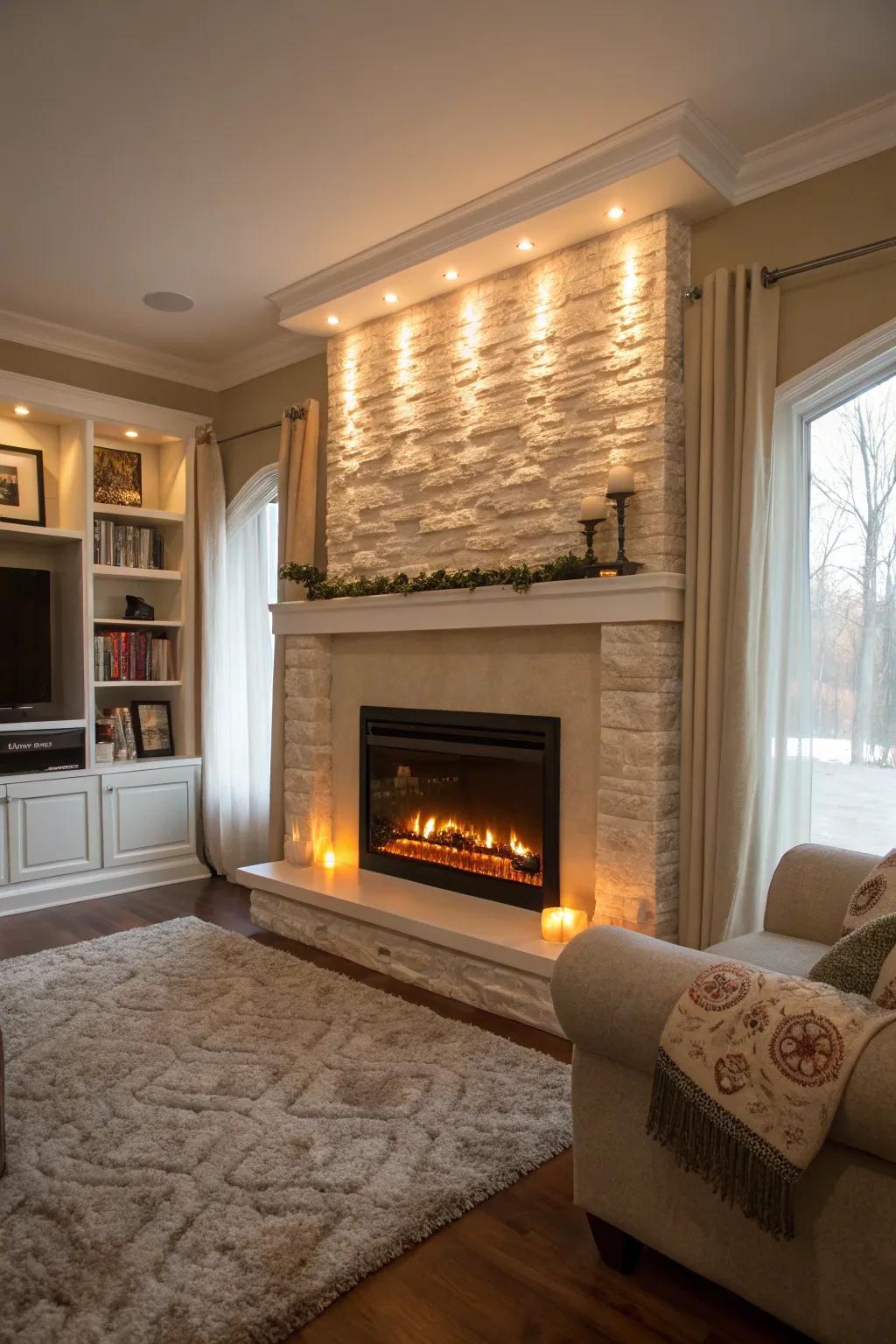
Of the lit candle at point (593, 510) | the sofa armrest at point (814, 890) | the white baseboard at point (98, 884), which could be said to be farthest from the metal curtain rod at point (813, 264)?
the white baseboard at point (98, 884)

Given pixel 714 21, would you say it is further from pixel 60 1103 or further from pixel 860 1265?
pixel 60 1103

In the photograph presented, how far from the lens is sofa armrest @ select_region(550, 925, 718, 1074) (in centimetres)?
169

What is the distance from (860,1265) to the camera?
1481 millimetres

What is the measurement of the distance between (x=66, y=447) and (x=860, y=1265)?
16.6 feet

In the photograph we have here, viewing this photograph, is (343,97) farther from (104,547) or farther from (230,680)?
(230,680)

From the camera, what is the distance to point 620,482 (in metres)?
3.18

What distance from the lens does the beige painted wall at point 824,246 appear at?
2.84 meters

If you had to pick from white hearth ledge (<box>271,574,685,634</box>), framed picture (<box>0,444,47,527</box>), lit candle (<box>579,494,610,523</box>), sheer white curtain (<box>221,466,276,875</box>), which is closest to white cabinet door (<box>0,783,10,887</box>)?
sheer white curtain (<box>221,466,276,875</box>)

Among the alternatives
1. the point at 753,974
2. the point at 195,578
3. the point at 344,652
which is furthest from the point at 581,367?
the point at 195,578

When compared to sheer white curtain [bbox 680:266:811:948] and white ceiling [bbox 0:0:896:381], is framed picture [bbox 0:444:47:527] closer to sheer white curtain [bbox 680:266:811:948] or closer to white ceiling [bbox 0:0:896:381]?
white ceiling [bbox 0:0:896:381]

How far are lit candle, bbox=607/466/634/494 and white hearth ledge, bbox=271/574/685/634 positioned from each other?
31cm

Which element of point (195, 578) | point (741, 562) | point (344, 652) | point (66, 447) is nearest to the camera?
point (741, 562)

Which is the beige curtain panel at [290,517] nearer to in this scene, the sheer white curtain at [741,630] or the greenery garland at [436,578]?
the greenery garland at [436,578]

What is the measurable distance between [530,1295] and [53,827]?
3.68m
